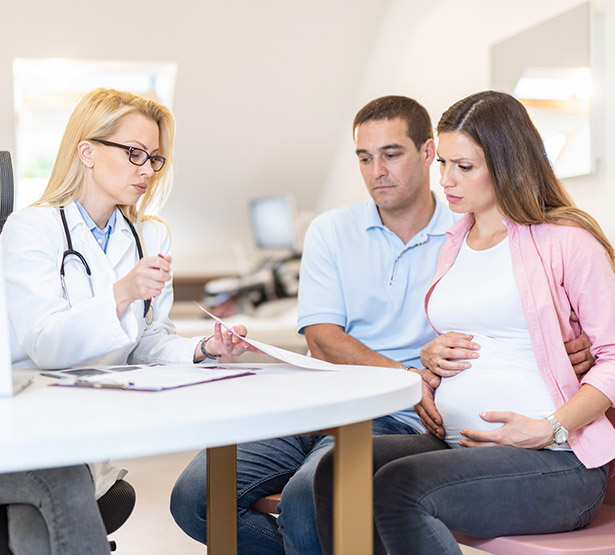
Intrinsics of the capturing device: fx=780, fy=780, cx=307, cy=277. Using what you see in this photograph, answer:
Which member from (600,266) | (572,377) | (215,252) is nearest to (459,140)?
(600,266)

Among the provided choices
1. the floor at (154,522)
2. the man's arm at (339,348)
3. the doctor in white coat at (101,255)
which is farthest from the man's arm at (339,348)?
the floor at (154,522)

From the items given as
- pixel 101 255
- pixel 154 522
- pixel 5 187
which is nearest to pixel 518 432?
pixel 101 255

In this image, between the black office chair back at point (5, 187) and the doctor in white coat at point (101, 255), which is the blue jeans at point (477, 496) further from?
the black office chair back at point (5, 187)

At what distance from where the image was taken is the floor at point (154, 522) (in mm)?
2752

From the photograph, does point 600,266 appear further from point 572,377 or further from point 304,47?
point 304,47

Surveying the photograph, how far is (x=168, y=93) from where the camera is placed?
5242 millimetres

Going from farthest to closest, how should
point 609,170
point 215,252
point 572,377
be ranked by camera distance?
point 215,252
point 609,170
point 572,377

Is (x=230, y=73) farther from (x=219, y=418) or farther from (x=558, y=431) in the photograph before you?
(x=219, y=418)

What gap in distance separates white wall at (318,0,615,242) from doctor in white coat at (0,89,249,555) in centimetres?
154

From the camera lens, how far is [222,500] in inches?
62.7

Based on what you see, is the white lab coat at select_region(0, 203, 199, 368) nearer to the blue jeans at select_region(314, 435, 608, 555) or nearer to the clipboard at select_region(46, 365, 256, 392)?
the clipboard at select_region(46, 365, 256, 392)

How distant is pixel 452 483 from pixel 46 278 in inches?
33.2

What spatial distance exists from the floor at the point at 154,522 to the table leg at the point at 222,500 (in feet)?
3.89

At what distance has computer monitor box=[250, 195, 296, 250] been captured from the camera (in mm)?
5254
